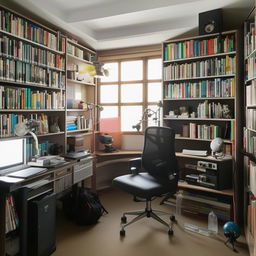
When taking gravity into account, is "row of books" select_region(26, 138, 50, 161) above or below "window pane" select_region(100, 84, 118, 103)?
below

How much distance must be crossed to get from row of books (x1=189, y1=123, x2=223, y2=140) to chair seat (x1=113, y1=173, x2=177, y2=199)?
941 millimetres

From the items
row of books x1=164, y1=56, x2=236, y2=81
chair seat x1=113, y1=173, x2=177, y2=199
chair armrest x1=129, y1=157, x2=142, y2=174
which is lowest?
chair seat x1=113, y1=173, x2=177, y2=199

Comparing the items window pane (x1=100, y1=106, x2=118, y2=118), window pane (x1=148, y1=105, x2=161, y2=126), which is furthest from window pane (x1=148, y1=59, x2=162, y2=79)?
window pane (x1=100, y1=106, x2=118, y2=118)

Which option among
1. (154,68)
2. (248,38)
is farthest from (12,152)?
(248,38)

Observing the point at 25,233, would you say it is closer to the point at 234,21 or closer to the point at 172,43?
the point at 172,43

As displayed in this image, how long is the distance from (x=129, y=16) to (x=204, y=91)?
1.40m

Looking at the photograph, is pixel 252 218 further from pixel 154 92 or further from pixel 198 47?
pixel 154 92

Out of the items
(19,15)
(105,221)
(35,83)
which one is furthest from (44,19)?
(105,221)

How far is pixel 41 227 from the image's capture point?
6.74 feet

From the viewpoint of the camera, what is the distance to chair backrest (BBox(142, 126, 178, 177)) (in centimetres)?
266

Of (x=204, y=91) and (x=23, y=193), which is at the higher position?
(x=204, y=91)

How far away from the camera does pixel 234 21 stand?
3041 millimetres

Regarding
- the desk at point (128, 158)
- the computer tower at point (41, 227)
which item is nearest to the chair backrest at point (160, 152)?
the desk at point (128, 158)

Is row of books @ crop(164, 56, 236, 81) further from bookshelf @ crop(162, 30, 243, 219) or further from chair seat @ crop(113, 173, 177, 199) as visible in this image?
chair seat @ crop(113, 173, 177, 199)
